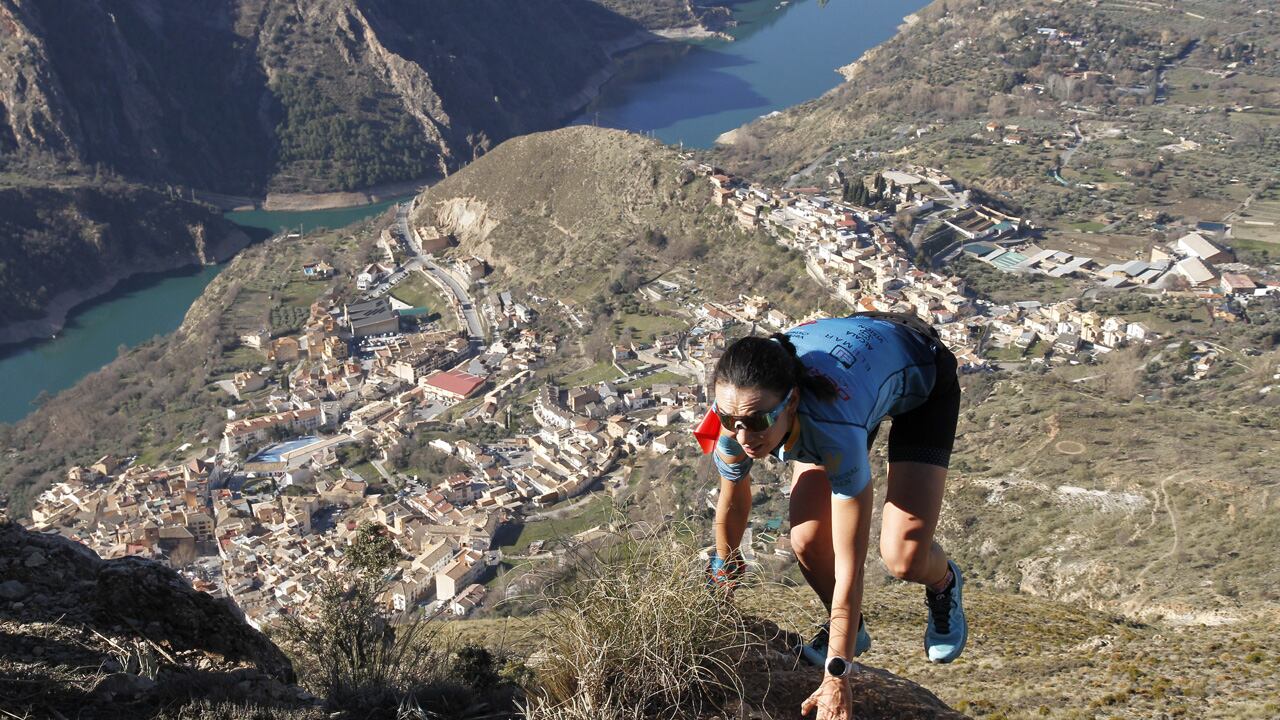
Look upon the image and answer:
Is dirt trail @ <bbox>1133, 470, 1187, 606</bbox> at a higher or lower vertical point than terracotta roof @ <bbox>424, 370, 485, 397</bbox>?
higher

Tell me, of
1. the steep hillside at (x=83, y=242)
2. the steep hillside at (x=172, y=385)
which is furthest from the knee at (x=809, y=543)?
the steep hillside at (x=83, y=242)

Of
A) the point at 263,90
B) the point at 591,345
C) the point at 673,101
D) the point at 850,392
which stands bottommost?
the point at 591,345

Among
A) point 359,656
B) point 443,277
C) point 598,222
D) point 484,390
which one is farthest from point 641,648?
point 443,277

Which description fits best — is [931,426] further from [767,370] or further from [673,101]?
[673,101]

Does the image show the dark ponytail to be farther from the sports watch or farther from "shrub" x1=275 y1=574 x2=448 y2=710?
"shrub" x1=275 y1=574 x2=448 y2=710

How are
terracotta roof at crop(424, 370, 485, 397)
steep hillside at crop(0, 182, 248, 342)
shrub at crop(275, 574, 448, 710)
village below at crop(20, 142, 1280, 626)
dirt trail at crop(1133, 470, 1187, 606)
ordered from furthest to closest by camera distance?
steep hillside at crop(0, 182, 248, 342), terracotta roof at crop(424, 370, 485, 397), village below at crop(20, 142, 1280, 626), dirt trail at crop(1133, 470, 1187, 606), shrub at crop(275, 574, 448, 710)

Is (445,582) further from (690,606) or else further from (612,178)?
(612,178)

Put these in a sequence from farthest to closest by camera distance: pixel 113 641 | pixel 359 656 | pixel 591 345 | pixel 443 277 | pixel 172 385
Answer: pixel 443 277 → pixel 172 385 → pixel 591 345 → pixel 359 656 → pixel 113 641

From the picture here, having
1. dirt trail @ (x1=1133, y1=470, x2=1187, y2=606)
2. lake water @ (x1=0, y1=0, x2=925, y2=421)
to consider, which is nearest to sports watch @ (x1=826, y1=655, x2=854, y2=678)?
dirt trail @ (x1=1133, y1=470, x2=1187, y2=606)
